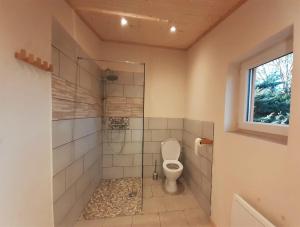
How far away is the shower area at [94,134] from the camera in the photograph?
1.60 metres

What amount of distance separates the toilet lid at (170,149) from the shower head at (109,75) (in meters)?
1.48

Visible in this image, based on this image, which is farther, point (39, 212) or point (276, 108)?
point (276, 108)

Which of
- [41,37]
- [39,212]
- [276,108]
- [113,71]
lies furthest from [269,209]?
[113,71]

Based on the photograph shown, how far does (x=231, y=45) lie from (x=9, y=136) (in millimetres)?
2061

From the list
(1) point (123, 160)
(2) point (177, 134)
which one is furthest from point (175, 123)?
(1) point (123, 160)

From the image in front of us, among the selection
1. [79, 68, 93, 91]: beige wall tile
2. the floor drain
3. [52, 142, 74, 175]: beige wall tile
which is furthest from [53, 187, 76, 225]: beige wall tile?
[79, 68, 93, 91]: beige wall tile

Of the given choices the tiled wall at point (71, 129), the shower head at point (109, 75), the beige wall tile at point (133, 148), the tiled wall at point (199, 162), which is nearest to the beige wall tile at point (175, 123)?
the tiled wall at point (199, 162)

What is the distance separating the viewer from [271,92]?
1502mm

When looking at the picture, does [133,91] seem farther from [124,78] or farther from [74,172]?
[74,172]

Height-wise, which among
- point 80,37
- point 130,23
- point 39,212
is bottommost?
point 39,212

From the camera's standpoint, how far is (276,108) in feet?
4.68

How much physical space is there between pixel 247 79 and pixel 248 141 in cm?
70

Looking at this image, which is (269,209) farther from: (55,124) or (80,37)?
(80,37)

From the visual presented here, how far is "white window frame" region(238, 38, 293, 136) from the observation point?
1296mm
